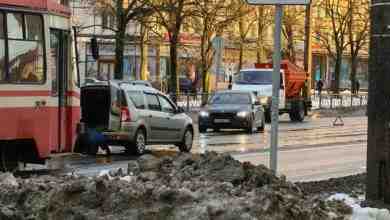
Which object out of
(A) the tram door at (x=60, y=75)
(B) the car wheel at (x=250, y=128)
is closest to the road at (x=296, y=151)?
(B) the car wheel at (x=250, y=128)

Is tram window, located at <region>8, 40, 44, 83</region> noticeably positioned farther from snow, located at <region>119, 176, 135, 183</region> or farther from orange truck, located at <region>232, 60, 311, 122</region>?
orange truck, located at <region>232, 60, 311, 122</region>

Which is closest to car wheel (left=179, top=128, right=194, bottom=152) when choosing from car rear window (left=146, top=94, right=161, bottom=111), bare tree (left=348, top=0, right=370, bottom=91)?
car rear window (left=146, top=94, right=161, bottom=111)

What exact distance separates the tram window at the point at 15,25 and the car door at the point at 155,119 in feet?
21.0

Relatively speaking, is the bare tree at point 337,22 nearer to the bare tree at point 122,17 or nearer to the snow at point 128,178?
the bare tree at point 122,17

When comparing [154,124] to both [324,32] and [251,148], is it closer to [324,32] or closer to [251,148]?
[251,148]

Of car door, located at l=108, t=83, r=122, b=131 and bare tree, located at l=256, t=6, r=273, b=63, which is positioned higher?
bare tree, located at l=256, t=6, r=273, b=63

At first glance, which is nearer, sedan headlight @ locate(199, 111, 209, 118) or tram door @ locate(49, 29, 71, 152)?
tram door @ locate(49, 29, 71, 152)

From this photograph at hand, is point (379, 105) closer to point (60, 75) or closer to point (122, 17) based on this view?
point (60, 75)

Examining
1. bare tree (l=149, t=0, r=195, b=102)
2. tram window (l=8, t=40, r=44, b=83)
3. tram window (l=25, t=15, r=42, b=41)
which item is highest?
bare tree (l=149, t=0, r=195, b=102)

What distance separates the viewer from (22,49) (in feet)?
44.6

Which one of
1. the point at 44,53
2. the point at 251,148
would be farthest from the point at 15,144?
the point at 251,148

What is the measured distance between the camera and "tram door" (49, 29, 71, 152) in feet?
48.1

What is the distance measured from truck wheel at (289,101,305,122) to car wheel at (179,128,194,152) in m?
19.7

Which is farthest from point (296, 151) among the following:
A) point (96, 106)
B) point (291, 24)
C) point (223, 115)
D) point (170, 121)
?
point (291, 24)
